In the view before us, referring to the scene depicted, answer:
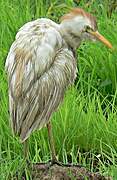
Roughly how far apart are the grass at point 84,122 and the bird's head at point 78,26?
696 millimetres

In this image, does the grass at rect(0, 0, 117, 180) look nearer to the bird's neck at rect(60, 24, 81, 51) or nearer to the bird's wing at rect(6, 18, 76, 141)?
the bird's wing at rect(6, 18, 76, 141)

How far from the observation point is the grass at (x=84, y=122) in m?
4.55

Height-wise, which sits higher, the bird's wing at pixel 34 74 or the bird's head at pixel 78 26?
the bird's head at pixel 78 26

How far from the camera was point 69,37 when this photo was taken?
387cm

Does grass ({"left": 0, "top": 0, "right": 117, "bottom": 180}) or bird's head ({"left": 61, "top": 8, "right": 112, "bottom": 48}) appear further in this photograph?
grass ({"left": 0, "top": 0, "right": 117, "bottom": 180})

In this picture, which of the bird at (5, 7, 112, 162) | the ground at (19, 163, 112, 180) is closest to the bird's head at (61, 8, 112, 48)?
the bird at (5, 7, 112, 162)

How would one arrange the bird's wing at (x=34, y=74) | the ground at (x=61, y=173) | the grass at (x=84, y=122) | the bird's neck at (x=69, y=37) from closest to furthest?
the bird's wing at (x=34, y=74), the bird's neck at (x=69, y=37), the ground at (x=61, y=173), the grass at (x=84, y=122)

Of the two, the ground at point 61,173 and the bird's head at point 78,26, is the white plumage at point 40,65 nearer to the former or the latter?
the bird's head at point 78,26

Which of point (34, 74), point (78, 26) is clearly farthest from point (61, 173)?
point (78, 26)

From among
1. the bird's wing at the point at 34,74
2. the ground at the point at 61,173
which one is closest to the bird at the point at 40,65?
the bird's wing at the point at 34,74

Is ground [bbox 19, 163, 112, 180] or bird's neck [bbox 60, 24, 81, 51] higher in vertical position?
bird's neck [bbox 60, 24, 81, 51]

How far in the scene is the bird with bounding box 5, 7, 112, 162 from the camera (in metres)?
3.73

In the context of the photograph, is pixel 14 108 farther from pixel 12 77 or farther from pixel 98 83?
pixel 98 83

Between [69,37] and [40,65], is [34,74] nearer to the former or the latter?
[40,65]
